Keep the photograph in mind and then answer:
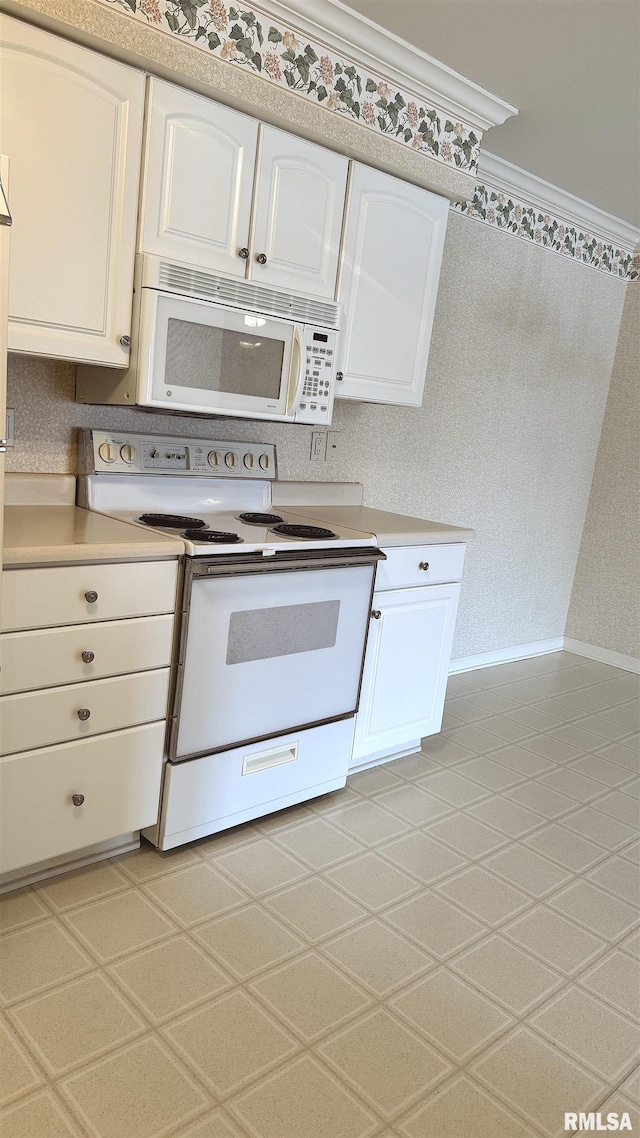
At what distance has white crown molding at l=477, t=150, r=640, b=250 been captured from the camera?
11.3ft

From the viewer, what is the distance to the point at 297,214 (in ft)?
7.78

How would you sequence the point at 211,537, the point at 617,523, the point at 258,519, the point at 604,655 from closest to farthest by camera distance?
the point at 211,537 < the point at 258,519 < the point at 617,523 < the point at 604,655

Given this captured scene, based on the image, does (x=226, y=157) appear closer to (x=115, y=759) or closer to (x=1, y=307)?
(x=1, y=307)

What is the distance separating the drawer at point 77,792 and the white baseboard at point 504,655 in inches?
92.0

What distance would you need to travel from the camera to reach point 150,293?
208 centimetres

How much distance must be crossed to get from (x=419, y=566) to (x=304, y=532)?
1.73 feet

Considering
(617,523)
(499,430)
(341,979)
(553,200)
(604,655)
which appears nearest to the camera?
(341,979)

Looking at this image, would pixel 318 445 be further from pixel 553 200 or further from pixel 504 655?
pixel 504 655

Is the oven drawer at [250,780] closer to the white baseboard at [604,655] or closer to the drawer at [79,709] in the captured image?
the drawer at [79,709]

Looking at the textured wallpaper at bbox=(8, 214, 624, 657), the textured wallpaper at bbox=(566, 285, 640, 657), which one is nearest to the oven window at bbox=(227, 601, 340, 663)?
the textured wallpaper at bbox=(8, 214, 624, 657)

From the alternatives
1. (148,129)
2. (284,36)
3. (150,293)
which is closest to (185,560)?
(150,293)

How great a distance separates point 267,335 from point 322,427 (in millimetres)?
781

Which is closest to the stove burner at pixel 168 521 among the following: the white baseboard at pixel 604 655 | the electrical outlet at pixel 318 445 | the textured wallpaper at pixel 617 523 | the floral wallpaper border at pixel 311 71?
Answer: the electrical outlet at pixel 318 445

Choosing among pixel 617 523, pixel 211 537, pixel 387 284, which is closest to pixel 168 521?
pixel 211 537
